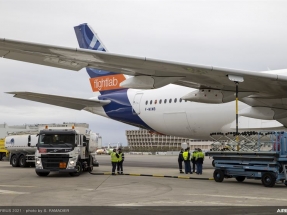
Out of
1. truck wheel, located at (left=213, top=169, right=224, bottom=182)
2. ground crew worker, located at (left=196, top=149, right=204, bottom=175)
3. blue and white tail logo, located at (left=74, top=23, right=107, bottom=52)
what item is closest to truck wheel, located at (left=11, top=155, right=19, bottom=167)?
blue and white tail logo, located at (left=74, top=23, right=107, bottom=52)

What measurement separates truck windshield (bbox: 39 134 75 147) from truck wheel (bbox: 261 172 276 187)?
8841 mm

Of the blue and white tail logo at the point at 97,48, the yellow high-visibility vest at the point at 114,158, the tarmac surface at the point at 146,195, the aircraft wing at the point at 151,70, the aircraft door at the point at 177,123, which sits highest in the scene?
the blue and white tail logo at the point at 97,48

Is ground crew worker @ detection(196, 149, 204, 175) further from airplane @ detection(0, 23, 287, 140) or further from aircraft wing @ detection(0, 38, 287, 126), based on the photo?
aircraft wing @ detection(0, 38, 287, 126)

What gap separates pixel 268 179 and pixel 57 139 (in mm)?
9835

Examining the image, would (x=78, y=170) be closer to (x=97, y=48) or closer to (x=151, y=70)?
(x=151, y=70)

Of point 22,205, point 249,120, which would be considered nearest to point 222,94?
point 249,120

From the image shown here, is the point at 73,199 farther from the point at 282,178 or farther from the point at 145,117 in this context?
the point at 145,117

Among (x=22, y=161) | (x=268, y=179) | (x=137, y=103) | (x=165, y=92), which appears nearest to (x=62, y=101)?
(x=137, y=103)

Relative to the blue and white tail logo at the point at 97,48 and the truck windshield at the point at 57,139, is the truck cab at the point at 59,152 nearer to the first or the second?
the truck windshield at the point at 57,139

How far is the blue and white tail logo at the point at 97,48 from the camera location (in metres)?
29.1

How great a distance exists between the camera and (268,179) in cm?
1516

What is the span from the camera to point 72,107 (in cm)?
2717

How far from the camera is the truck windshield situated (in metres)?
20.3

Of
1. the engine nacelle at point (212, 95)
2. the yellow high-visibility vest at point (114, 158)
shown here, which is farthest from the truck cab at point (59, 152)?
the engine nacelle at point (212, 95)
